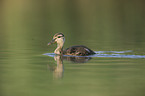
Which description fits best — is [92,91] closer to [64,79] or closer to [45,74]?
[64,79]

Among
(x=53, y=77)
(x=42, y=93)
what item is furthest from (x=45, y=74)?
(x=42, y=93)

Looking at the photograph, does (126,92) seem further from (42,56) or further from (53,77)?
(42,56)

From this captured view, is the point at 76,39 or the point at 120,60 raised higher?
the point at 76,39

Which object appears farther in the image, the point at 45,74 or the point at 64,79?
the point at 45,74

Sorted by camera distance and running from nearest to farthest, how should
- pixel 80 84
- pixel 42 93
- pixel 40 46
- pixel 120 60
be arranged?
pixel 42 93 → pixel 80 84 → pixel 120 60 → pixel 40 46

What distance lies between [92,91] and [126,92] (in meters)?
0.76

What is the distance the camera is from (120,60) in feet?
46.3

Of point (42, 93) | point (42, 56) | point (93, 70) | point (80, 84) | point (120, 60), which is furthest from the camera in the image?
point (42, 56)

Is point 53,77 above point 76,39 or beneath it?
beneath

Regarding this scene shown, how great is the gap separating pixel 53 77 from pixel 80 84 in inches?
48.5

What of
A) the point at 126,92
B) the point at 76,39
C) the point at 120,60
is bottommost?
the point at 126,92


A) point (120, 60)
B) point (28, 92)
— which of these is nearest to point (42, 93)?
point (28, 92)

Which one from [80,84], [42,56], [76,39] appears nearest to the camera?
[80,84]

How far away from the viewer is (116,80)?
10562 millimetres
